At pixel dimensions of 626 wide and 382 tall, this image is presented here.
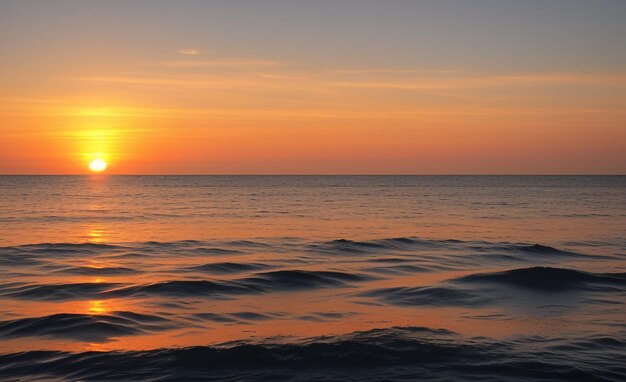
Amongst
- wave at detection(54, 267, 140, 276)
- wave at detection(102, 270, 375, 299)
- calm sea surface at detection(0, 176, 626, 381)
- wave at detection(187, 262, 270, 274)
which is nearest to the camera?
calm sea surface at detection(0, 176, 626, 381)

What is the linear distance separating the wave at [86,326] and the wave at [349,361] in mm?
1711

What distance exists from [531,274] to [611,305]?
214 inches

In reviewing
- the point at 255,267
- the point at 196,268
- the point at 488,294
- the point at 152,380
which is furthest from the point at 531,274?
the point at 152,380

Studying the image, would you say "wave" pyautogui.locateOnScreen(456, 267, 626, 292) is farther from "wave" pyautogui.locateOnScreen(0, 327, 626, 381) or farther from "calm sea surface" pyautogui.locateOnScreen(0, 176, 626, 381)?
"wave" pyautogui.locateOnScreen(0, 327, 626, 381)

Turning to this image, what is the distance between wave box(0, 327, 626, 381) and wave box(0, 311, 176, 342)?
171 centimetres

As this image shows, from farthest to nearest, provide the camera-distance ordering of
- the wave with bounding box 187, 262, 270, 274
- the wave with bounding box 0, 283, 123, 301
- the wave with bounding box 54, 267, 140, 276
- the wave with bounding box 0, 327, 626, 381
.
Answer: the wave with bounding box 187, 262, 270, 274 → the wave with bounding box 54, 267, 140, 276 → the wave with bounding box 0, 283, 123, 301 → the wave with bounding box 0, 327, 626, 381

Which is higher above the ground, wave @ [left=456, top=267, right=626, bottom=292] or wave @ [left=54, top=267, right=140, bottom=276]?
wave @ [left=54, top=267, right=140, bottom=276]

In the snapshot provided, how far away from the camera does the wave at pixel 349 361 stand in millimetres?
11906

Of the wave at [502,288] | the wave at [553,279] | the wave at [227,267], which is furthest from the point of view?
the wave at [227,267]

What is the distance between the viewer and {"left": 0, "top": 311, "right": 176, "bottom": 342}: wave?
14.9 meters

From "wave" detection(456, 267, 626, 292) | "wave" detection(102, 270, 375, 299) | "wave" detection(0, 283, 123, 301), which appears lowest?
"wave" detection(456, 267, 626, 292)

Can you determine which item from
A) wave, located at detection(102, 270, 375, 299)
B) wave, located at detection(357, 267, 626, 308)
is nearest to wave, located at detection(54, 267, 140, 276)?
wave, located at detection(102, 270, 375, 299)

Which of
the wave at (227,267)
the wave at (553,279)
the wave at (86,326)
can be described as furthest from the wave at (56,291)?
the wave at (553,279)

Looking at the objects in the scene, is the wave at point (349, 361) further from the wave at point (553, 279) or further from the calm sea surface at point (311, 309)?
the wave at point (553, 279)
